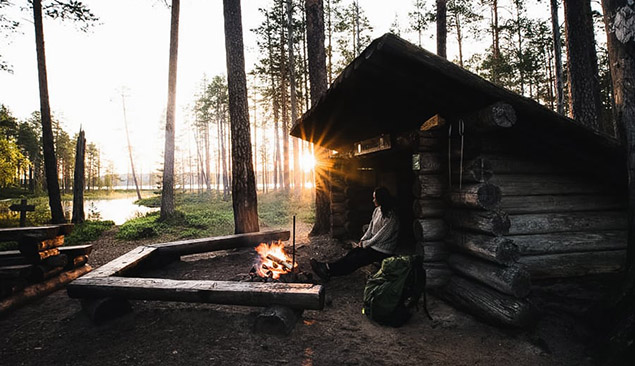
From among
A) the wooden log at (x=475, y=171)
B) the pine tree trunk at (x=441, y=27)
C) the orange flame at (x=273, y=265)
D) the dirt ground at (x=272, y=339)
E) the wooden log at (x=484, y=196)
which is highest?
the pine tree trunk at (x=441, y=27)

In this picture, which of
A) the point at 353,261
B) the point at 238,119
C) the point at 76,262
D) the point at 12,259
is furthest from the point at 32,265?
the point at 353,261

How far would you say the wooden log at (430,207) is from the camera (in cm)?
428

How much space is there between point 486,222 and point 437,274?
1.19m

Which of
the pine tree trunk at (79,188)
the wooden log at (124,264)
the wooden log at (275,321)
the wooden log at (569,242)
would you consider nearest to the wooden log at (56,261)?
the wooden log at (124,264)

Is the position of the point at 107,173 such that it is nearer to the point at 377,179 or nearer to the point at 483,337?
the point at 377,179

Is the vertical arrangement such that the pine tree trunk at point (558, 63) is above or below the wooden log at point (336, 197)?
above

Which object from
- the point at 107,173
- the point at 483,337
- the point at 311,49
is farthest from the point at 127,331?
the point at 107,173

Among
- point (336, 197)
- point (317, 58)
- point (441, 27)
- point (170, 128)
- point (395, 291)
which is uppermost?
point (441, 27)

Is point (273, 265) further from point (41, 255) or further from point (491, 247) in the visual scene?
point (41, 255)

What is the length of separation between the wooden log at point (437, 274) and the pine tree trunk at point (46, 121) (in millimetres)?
13251

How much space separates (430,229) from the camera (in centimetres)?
427

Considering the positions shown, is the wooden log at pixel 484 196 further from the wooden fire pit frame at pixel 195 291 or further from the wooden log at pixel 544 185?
the wooden fire pit frame at pixel 195 291

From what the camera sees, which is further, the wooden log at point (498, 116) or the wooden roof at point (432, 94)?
the wooden log at point (498, 116)

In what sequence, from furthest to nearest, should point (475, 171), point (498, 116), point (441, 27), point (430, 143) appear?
point (441, 27) → point (430, 143) → point (475, 171) → point (498, 116)
